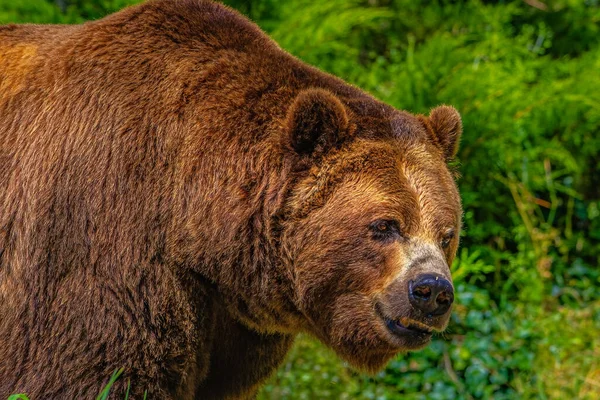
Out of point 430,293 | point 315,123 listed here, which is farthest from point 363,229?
point 315,123

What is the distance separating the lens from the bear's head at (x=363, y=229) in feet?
14.6

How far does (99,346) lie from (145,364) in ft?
0.79

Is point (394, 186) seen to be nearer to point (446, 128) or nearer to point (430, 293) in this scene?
point (430, 293)

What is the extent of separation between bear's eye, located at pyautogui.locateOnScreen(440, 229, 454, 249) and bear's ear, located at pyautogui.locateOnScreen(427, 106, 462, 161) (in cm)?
57

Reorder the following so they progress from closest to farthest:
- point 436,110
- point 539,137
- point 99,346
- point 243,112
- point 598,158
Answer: point 99,346
point 243,112
point 436,110
point 539,137
point 598,158

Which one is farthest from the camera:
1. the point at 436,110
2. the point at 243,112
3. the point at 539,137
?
the point at 539,137

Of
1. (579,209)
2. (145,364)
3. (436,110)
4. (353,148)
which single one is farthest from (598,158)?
(145,364)

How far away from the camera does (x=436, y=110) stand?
202 inches

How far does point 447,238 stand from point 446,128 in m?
0.72

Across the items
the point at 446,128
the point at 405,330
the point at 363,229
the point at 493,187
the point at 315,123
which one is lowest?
the point at 493,187

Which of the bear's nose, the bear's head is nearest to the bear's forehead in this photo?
the bear's head

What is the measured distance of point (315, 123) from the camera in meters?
4.57

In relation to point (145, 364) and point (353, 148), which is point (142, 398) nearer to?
point (145, 364)

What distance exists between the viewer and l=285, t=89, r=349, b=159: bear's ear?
14.9ft
